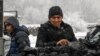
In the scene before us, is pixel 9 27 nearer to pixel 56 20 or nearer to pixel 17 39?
pixel 17 39

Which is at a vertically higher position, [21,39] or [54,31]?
[54,31]

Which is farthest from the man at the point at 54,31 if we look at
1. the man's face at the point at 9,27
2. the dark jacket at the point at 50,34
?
the man's face at the point at 9,27

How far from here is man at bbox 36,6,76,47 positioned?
14.5 feet

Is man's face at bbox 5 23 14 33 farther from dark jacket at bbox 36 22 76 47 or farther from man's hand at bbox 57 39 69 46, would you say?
man's hand at bbox 57 39 69 46

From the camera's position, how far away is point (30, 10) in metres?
55.2

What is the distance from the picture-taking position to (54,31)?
4.51 metres

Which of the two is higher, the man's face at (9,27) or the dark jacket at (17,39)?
the man's face at (9,27)

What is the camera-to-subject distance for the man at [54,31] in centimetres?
441

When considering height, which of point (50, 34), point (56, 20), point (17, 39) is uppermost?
point (56, 20)

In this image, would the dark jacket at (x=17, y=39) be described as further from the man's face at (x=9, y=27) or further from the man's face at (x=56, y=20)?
the man's face at (x=56, y=20)

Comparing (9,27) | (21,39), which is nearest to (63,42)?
(21,39)

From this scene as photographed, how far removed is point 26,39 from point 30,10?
166ft

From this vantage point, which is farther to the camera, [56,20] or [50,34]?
[50,34]

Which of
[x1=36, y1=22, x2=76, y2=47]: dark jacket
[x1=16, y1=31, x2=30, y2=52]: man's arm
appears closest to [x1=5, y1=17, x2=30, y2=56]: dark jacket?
[x1=16, y1=31, x2=30, y2=52]: man's arm
